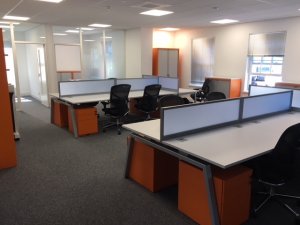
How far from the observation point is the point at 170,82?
642 cm

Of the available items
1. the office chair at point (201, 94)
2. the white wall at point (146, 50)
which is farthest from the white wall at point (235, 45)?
the white wall at point (146, 50)

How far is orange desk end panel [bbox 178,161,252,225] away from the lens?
2094 millimetres

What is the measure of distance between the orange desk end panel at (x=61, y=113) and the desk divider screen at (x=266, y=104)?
12.3 ft

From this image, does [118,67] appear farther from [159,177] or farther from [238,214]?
[238,214]

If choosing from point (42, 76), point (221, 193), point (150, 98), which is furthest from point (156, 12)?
point (221, 193)

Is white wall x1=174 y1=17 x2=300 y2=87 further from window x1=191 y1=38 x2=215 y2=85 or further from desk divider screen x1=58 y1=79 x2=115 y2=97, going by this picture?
desk divider screen x1=58 y1=79 x2=115 y2=97

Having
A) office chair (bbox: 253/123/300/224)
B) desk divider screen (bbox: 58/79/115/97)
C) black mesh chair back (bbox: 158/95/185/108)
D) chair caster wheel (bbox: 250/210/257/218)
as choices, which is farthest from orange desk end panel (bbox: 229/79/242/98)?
chair caster wheel (bbox: 250/210/257/218)

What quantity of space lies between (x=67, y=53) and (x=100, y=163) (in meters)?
5.57

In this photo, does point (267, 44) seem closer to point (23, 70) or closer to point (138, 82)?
point (138, 82)

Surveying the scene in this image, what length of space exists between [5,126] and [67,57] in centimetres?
526

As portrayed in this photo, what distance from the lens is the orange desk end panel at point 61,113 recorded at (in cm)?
543

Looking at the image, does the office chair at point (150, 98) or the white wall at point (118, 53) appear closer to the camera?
the office chair at point (150, 98)

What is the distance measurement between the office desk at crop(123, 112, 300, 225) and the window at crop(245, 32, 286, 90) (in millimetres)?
4305

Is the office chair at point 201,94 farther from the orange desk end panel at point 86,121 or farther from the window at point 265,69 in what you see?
the orange desk end panel at point 86,121
